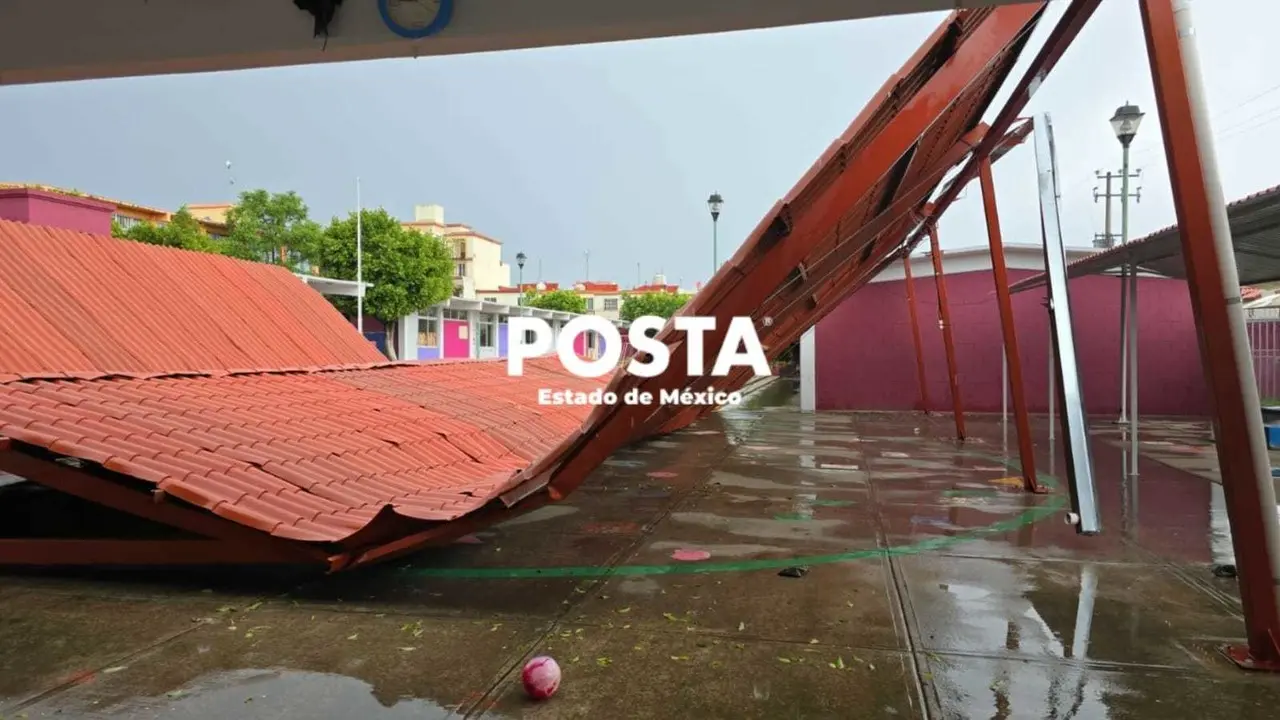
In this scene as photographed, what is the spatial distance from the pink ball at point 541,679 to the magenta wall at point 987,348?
50.3 feet

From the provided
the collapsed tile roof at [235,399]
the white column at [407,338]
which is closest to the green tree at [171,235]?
the white column at [407,338]

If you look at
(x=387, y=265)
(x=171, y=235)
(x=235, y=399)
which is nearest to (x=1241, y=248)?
(x=235, y=399)

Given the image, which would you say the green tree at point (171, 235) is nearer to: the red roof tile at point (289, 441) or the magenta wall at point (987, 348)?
the magenta wall at point (987, 348)

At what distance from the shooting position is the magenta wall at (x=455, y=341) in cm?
3475

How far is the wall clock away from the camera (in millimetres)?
3928

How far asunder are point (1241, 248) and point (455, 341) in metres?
31.1

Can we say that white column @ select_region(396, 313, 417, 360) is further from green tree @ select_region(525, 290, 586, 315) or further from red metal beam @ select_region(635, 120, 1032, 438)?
green tree @ select_region(525, 290, 586, 315)

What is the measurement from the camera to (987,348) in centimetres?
1742

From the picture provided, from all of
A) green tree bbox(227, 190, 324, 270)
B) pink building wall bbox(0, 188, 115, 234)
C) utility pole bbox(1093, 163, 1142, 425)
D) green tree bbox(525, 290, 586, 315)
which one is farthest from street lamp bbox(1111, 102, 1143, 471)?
green tree bbox(525, 290, 586, 315)

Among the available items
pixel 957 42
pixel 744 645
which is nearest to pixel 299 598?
pixel 744 645

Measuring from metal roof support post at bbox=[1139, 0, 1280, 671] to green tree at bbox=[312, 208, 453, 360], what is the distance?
91.1 feet

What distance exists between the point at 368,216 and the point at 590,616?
28801 mm

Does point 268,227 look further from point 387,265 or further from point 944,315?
point 944,315

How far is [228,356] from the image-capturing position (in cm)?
853
